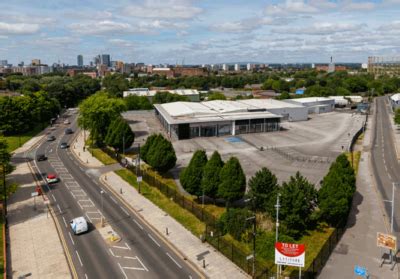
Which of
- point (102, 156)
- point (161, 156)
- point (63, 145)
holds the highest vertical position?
point (161, 156)

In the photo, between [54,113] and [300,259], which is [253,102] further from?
[300,259]

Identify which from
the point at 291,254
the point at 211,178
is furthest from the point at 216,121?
the point at 291,254

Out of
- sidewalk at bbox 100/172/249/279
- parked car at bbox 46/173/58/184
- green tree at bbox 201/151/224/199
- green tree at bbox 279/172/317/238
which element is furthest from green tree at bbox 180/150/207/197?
parked car at bbox 46/173/58/184

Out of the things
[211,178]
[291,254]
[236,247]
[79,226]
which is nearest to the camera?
[291,254]

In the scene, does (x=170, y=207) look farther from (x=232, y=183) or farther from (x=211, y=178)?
(x=232, y=183)

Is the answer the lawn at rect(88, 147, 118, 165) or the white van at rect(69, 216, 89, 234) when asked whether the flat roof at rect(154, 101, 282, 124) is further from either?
the white van at rect(69, 216, 89, 234)

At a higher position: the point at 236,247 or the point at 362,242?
the point at 362,242

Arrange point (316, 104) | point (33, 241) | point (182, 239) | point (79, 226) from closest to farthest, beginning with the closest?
point (33, 241)
point (182, 239)
point (79, 226)
point (316, 104)
